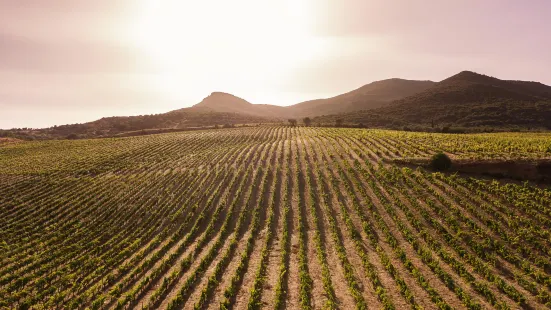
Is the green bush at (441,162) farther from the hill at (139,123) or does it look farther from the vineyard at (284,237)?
the hill at (139,123)

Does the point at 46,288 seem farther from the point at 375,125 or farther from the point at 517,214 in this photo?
the point at 375,125

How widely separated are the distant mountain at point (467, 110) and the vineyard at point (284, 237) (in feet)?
203

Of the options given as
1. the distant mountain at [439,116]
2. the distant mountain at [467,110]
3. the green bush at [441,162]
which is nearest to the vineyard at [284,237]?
the green bush at [441,162]

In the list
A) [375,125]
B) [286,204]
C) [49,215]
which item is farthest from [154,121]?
[286,204]

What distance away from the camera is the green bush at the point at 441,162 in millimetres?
29953

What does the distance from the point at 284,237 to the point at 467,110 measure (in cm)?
10316

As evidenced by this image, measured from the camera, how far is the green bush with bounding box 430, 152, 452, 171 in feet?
98.3

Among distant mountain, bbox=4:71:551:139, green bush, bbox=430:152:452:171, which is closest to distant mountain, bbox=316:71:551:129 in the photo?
distant mountain, bbox=4:71:551:139

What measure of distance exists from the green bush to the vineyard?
103cm

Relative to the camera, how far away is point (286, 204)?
88.0 ft

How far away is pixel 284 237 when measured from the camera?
2077 cm

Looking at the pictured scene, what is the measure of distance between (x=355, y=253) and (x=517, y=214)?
13325mm

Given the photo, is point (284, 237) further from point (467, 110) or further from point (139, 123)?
point (139, 123)

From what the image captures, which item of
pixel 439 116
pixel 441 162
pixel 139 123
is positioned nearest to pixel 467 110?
pixel 439 116
